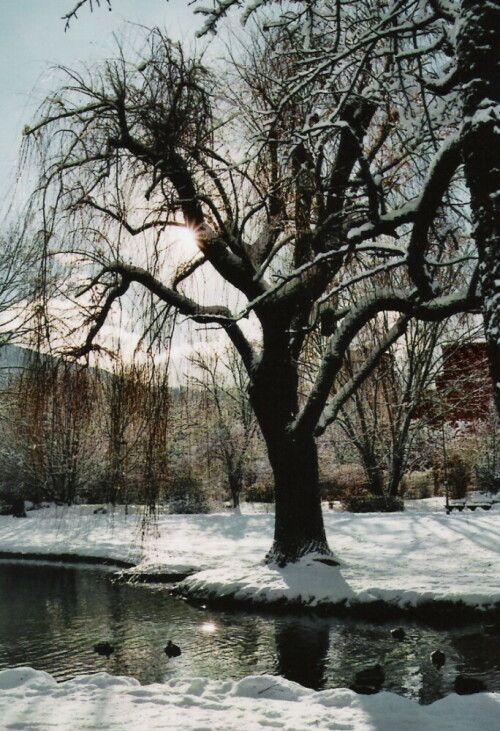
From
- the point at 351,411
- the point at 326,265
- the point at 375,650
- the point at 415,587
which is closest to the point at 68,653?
the point at 375,650

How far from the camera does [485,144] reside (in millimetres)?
3096

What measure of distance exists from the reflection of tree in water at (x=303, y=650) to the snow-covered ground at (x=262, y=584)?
767mm

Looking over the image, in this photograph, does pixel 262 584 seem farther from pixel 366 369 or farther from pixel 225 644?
pixel 366 369

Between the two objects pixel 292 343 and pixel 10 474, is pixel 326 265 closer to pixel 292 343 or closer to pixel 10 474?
pixel 292 343

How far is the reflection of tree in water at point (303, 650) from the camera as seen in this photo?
6.63m

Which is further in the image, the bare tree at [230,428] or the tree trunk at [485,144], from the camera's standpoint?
the bare tree at [230,428]

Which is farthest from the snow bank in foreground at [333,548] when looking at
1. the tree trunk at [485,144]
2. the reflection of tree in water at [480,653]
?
the tree trunk at [485,144]

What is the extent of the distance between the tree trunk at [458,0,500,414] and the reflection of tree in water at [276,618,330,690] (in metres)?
4.60

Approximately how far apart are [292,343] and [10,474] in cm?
1918

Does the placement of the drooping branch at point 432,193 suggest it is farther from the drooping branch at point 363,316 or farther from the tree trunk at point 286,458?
the tree trunk at point 286,458

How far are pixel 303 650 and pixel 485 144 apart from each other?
6.38 m

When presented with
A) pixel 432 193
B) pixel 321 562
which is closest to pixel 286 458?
pixel 321 562

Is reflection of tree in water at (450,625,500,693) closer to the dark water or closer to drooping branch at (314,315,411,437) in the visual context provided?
the dark water

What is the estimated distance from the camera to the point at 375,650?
7.56 meters
